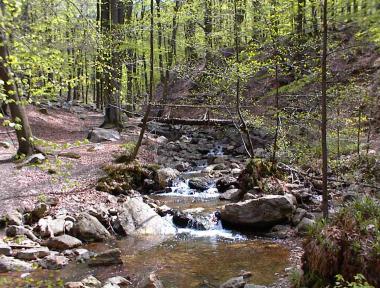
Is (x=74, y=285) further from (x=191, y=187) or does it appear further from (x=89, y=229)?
(x=191, y=187)

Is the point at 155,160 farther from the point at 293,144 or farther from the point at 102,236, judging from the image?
the point at 102,236

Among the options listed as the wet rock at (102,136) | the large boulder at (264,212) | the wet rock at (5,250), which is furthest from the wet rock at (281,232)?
the wet rock at (102,136)

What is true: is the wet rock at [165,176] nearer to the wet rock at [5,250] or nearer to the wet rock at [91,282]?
the wet rock at [5,250]

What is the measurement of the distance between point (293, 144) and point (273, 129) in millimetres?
1435

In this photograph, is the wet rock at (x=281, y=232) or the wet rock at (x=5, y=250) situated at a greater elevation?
the wet rock at (x=5, y=250)

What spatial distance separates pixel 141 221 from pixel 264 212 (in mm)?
3095

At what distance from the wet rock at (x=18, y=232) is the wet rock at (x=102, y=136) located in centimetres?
991

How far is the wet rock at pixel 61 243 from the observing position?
8.65 m

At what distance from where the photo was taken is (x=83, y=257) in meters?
8.22

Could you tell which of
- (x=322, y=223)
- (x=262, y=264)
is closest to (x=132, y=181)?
(x=262, y=264)

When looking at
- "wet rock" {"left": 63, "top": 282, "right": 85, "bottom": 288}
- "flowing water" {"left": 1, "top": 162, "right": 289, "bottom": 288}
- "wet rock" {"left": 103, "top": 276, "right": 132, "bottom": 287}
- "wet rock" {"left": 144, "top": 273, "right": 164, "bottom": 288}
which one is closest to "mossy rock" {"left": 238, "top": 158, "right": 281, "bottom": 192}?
"flowing water" {"left": 1, "top": 162, "right": 289, "bottom": 288}

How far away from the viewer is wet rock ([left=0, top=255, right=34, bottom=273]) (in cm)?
737

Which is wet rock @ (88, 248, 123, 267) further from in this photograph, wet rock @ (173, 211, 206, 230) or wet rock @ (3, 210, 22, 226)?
wet rock @ (173, 211, 206, 230)

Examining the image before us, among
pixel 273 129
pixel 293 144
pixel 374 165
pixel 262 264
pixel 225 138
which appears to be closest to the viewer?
pixel 262 264
